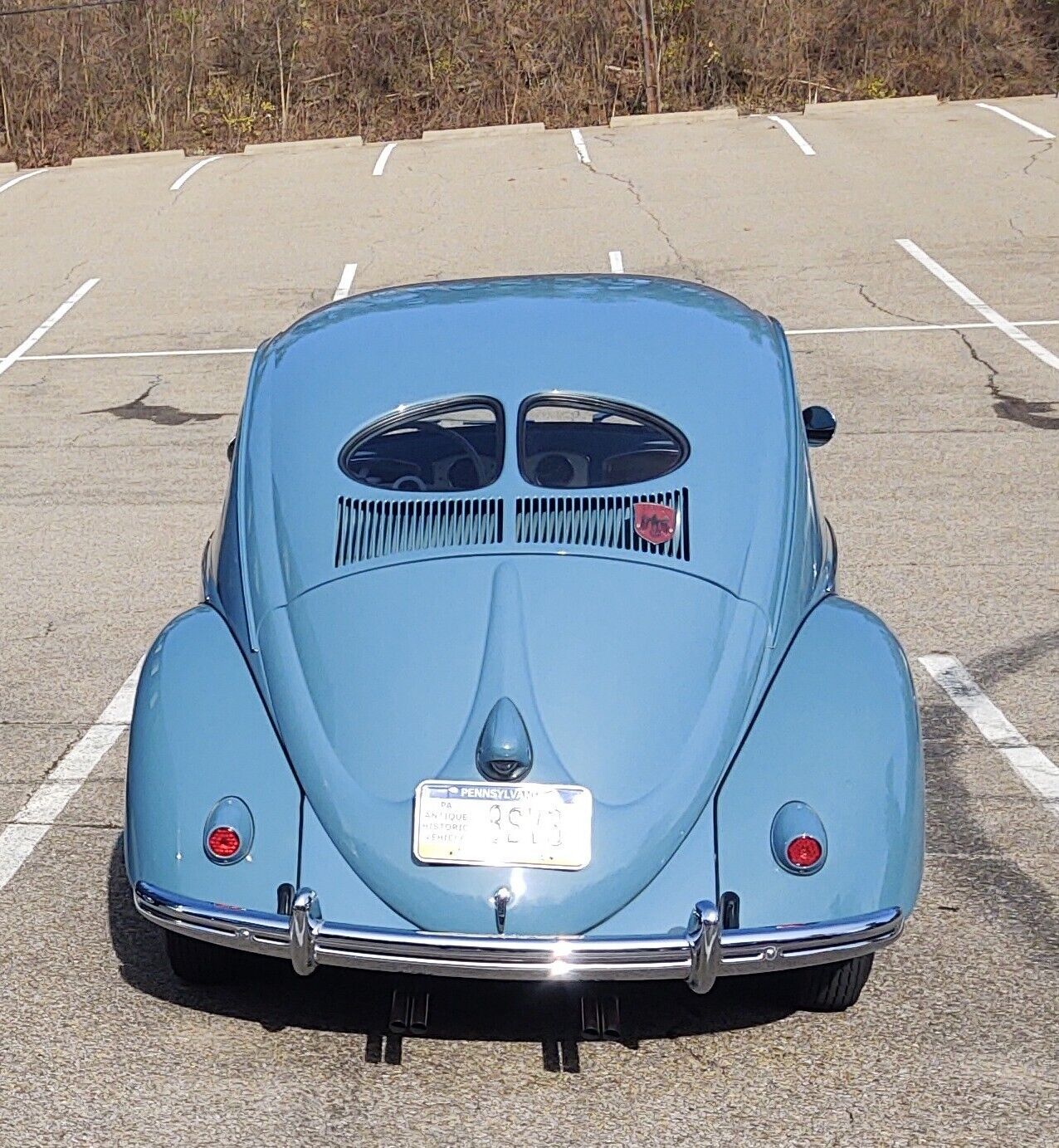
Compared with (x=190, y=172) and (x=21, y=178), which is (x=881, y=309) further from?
(x=21, y=178)

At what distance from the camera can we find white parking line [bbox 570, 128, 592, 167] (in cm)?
2377

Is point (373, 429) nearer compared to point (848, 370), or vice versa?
point (373, 429)

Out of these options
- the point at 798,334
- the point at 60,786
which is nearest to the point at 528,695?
the point at 60,786

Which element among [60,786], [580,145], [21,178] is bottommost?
[21,178]

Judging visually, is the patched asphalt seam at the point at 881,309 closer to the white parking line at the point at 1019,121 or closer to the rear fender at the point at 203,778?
the white parking line at the point at 1019,121

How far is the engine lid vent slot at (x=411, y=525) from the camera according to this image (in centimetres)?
389

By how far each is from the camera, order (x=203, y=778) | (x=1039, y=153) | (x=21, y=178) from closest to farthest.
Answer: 1. (x=203, y=778)
2. (x=1039, y=153)
3. (x=21, y=178)

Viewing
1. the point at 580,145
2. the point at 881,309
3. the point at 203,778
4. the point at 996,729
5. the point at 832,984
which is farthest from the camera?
the point at 580,145

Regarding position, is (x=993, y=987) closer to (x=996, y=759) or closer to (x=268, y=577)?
(x=996, y=759)

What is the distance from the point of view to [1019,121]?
984 inches

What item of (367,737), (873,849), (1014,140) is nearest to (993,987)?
(873,849)

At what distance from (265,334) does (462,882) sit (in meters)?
12.5

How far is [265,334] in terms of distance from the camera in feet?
49.7

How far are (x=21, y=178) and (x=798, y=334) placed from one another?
16315mm
